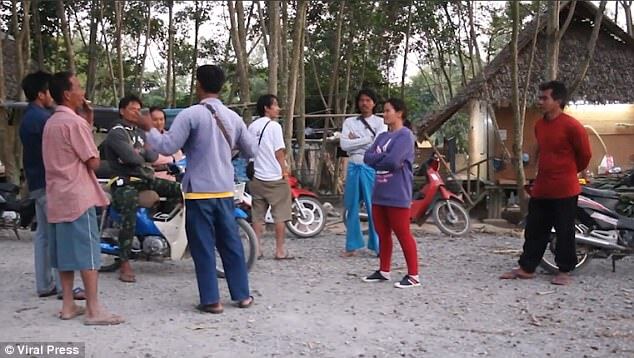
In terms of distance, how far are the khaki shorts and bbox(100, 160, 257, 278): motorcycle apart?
103 cm

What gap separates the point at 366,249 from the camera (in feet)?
27.1

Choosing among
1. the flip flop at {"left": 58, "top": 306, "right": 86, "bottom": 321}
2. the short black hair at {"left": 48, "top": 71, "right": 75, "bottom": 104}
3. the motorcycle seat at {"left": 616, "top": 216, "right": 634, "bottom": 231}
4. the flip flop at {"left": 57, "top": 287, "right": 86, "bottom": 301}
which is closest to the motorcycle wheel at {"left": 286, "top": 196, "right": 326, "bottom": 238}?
the motorcycle seat at {"left": 616, "top": 216, "right": 634, "bottom": 231}

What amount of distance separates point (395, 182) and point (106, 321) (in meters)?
2.54

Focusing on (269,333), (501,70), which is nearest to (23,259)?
(269,333)

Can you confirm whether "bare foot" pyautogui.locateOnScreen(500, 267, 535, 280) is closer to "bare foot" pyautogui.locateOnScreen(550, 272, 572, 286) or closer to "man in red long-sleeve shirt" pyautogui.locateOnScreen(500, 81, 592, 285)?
"man in red long-sleeve shirt" pyautogui.locateOnScreen(500, 81, 592, 285)

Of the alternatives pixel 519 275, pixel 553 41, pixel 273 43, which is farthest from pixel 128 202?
pixel 553 41

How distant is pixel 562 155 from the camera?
20.6 ft

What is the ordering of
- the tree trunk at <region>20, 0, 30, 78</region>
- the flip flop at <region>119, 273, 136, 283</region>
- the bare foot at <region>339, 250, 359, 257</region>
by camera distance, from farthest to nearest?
1. the tree trunk at <region>20, 0, 30, 78</region>
2. the bare foot at <region>339, 250, 359, 257</region>
3. the flip flop at <region>119, 273, 136, 283</region>

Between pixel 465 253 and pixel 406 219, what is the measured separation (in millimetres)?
2270

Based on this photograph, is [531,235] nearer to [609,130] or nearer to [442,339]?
[442,339]

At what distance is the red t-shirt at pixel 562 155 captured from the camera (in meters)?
6.20

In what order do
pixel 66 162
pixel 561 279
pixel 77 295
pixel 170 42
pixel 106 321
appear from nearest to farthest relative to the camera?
A: 1. pixel 66 162
2. pixel 106 321
3. pixel 77 295
4. pixel 561 279
5. pixel 170 42

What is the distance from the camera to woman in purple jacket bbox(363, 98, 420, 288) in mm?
6125

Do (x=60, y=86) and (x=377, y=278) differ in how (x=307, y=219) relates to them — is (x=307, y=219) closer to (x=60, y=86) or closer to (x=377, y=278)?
(x=377, y=278)
